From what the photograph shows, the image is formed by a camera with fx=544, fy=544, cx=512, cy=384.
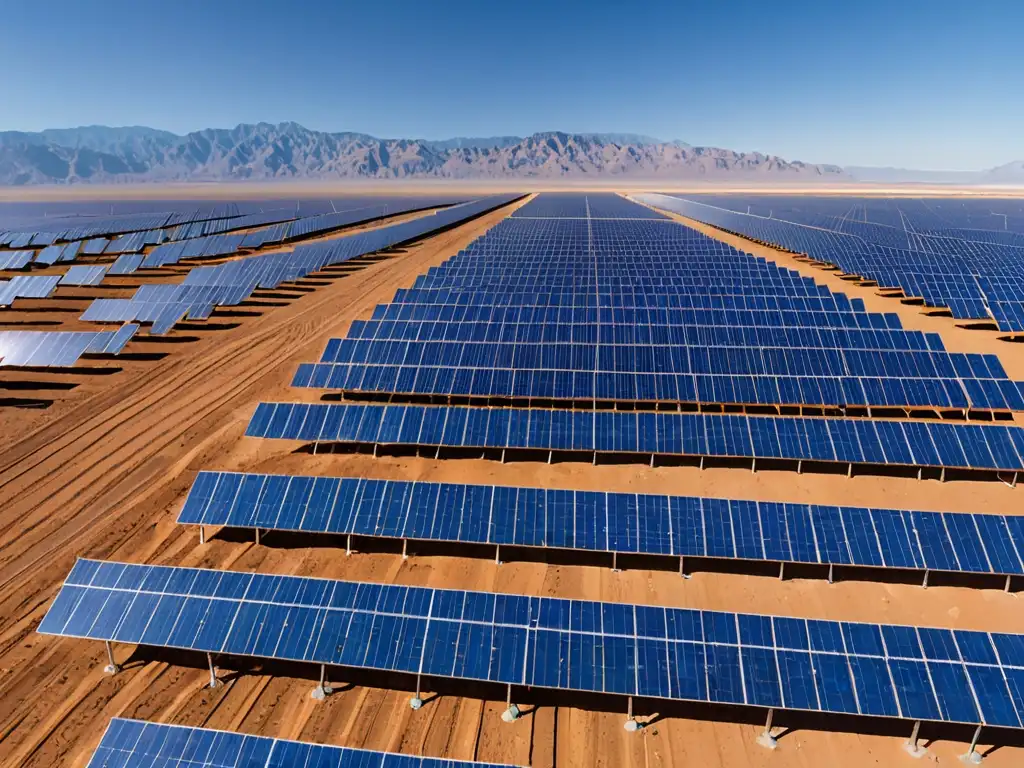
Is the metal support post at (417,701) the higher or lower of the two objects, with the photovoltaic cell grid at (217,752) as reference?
lower

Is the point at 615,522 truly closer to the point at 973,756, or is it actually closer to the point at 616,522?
the point at 616,522

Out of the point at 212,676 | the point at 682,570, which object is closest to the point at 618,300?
the point at 682,570

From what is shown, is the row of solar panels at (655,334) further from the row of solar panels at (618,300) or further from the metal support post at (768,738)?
the metal support post at (768,738)

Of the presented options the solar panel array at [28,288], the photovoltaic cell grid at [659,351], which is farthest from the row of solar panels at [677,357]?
the solar panel array at [28,288]

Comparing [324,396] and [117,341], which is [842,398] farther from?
[117,341]

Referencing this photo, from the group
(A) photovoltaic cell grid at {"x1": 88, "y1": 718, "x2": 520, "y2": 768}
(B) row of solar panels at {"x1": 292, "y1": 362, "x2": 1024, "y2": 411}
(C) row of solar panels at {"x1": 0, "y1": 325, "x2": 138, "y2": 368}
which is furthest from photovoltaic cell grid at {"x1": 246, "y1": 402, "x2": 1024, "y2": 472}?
(C) row of solar panels at {"x1": 0, "y1": 325, "x2": 138, "y2": 368}
